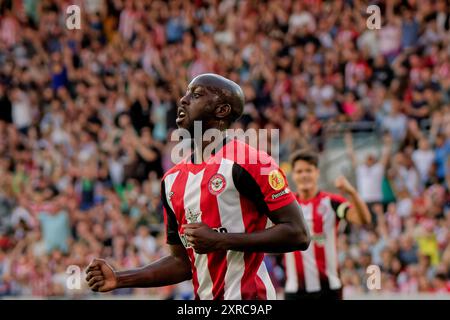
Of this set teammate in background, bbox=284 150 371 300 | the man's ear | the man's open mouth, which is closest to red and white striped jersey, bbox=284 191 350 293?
teammate in background, bbox=284 150 371 300

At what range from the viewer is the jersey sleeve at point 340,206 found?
9.27m

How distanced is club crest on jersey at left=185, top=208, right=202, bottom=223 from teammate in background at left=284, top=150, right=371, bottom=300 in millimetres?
3697

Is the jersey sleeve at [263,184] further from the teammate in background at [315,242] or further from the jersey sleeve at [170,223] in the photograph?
the teammate in background at [315,242]

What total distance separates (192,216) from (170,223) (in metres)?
0.41

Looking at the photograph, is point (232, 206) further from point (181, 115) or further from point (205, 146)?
point (181, 115)

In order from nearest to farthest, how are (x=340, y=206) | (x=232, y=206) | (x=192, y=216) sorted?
(x=232, y=206)
(x=192, y=216)
(x=340, y=206)

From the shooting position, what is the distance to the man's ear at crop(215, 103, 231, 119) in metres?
5.74

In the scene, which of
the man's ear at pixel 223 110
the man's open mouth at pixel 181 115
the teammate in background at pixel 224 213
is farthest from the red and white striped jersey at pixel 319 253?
the man's open mouth at pixel 181 115

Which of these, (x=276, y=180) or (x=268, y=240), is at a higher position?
(x=276, y=180)

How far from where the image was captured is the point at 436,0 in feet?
58.4

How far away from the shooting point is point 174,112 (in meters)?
18.0

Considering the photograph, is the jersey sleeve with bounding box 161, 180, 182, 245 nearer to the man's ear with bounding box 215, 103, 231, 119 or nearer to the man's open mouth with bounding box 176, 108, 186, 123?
the man's open mouth with bounding box 176, 108, 186, 123

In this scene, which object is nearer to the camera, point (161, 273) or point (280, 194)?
point (280, 194)

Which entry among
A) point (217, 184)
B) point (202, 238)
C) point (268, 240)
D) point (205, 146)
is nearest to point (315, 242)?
point (205, 146)
